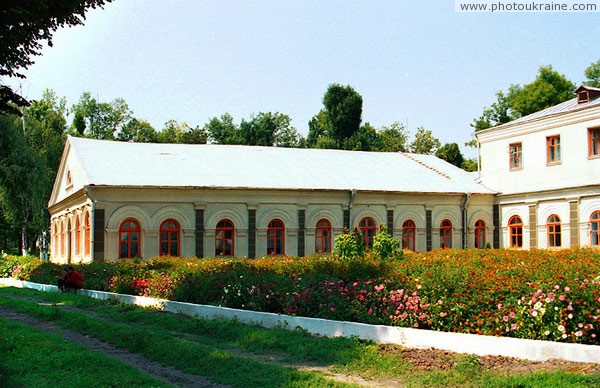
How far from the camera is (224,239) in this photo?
29969 mm

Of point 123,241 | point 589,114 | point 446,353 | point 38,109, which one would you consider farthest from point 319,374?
point 38,109

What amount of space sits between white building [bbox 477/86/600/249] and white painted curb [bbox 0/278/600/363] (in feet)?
65.8

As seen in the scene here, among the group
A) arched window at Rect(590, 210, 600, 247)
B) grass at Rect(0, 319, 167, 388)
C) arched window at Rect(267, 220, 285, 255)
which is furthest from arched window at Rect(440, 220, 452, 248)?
grass at Rect(0, 319, 167, 388)

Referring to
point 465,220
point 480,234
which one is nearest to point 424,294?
point 465,220

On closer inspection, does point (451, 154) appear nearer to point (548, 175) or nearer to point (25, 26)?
point (548, 175)

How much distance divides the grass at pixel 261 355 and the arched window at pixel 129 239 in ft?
41.9

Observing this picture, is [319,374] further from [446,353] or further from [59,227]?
[59,227]

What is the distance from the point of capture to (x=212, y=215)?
29.6m

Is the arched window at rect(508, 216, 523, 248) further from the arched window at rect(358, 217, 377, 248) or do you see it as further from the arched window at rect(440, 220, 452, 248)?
the arched window at rect(358, 217, 377, 248)

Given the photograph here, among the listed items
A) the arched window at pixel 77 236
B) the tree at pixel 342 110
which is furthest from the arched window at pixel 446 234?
the tree at pixel 342 110

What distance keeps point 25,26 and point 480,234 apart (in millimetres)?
26283

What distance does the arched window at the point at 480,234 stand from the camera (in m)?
34.9

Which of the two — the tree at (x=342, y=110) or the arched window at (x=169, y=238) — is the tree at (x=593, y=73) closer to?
the tree at (x=342, y=110)

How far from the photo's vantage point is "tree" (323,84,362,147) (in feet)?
215
